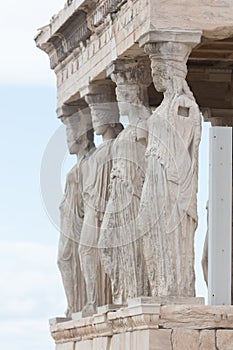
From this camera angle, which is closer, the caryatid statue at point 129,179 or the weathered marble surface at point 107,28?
the weathered marble surface at point 107,28

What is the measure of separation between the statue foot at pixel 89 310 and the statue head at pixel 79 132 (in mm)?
2401

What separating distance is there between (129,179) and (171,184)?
6.23ft

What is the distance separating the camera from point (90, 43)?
2797 cm

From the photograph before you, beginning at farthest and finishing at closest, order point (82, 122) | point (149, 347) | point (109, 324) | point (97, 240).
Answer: point (82, 122) → point (97, 240) → point (109, 324) → point (149, 347)

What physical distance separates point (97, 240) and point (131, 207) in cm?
184

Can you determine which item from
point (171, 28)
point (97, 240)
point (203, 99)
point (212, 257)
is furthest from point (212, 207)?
point (203, 99)

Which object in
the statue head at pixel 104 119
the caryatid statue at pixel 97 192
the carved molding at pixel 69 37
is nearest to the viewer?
the caryatid statue at pixel 97 192

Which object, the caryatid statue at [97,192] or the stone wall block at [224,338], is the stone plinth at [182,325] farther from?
the caryatid statue at [97,192]

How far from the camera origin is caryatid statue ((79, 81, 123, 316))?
27641mm

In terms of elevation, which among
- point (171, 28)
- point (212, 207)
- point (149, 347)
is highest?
point (171, 28)

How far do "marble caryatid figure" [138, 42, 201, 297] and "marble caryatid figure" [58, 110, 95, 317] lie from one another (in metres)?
4.58

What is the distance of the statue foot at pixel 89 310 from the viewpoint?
27.7 meters

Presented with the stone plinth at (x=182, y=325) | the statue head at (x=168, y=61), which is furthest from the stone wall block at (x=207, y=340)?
the statue head at (x=168, y=61)

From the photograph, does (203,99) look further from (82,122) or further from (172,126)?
(172,126)
